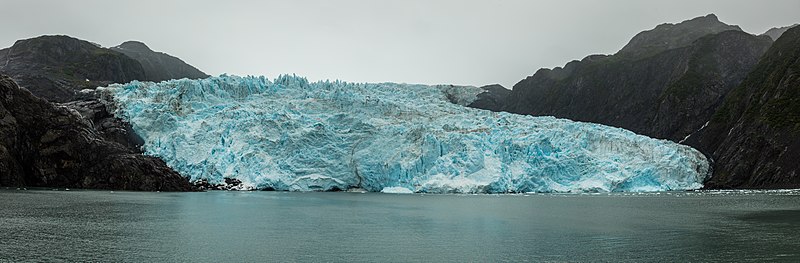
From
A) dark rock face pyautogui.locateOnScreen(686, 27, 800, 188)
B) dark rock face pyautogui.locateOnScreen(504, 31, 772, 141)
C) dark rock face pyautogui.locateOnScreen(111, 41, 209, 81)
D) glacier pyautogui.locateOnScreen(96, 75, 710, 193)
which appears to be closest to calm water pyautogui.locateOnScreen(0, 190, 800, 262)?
glacier pyautogui.locateOnScreen(96, 75, 710, 193)

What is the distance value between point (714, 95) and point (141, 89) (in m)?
52.5

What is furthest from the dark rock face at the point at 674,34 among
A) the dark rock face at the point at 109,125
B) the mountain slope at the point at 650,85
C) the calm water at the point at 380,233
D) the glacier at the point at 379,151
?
the calm water at the point at 380,233

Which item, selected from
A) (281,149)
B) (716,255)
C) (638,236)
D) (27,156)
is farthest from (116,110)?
(716,255)

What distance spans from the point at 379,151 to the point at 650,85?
41816 mm

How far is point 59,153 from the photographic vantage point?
32.3 metres

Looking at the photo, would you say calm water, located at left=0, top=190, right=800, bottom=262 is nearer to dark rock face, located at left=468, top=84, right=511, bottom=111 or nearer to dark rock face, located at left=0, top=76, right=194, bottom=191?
dark rock face, located at left=0, top=76, right=194, bottom=191

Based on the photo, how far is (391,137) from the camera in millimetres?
39969

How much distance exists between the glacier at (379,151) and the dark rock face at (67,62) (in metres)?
22.2

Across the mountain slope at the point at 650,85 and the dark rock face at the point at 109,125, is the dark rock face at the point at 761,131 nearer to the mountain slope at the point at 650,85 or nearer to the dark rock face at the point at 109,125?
the mountain slope at the point at 650,85

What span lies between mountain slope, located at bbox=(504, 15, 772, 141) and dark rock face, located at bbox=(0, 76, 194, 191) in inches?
1857

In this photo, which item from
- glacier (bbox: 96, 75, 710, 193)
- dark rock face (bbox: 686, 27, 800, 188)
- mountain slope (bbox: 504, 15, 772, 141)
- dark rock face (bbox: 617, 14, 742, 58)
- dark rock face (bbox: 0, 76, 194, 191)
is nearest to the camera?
dark rock face (bbox: 0, 76, 194, 191)

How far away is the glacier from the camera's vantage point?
37.7 metres

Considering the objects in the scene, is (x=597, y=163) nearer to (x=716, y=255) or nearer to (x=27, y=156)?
(x=716, y=255)

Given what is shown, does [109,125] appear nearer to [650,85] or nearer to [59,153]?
[59,153]
